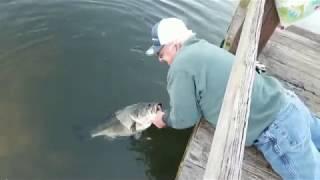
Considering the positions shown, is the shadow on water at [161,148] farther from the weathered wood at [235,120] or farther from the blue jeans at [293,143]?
the weathered wood at [235,120]

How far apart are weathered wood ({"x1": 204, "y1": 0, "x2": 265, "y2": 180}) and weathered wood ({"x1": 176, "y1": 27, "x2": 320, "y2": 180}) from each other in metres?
1.15

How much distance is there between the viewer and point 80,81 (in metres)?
6.31

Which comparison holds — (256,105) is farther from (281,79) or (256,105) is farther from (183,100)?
(281,79)

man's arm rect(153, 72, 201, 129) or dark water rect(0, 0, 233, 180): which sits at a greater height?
man's arm rect(153, 72, 201, 129)

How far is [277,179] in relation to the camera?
3.55 m

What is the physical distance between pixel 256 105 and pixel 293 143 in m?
0.41

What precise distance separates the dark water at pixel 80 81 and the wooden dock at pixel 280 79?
1.37 m

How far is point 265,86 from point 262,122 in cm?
31

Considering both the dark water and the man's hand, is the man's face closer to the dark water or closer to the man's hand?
the man's hand

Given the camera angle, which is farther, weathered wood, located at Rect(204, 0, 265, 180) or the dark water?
the dark water

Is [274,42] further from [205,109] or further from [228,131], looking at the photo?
[228,131]

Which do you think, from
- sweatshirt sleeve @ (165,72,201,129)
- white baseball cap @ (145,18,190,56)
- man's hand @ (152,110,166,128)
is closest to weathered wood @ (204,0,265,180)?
sweatshirt sleeve @ (165,72,201,129)

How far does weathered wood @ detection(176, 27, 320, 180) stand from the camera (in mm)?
3610

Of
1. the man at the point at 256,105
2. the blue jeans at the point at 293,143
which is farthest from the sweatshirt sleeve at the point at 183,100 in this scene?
the blue jeans at the point at 293,143
